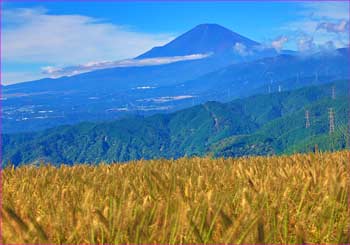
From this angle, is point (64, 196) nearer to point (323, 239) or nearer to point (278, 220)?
point (278, 220)

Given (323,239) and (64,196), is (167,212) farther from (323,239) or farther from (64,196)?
(64,196)

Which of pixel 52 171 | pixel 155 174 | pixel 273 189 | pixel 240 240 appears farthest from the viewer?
pixel 52 171

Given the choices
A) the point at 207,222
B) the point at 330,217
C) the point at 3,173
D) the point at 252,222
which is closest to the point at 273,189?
the point at 330,217

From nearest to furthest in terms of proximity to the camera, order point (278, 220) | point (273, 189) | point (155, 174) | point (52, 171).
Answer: point (278, 220), point (273, 189), point (155, 174), point (52, 171)

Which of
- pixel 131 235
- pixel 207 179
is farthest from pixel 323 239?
pixel 207 179

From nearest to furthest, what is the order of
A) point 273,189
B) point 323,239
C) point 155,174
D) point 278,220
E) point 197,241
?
point 197,241, point 323,239, point 278,220, point 273,189, point 155,174

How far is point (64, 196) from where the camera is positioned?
343cm

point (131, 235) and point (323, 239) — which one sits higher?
point (131, 235)

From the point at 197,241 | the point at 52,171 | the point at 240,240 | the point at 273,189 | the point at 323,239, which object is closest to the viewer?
the point at 240,240

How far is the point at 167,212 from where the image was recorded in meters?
2.44

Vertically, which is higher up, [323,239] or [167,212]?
[167,212]

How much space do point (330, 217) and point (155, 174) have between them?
1.52m

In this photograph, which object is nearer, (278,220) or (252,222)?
(252,222)

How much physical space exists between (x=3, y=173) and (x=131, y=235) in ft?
13.2
